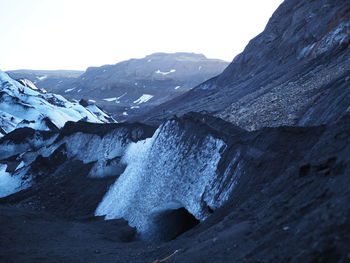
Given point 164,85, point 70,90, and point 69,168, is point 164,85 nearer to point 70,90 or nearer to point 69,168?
point 70,90

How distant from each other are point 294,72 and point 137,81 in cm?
10497

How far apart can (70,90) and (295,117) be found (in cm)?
13057

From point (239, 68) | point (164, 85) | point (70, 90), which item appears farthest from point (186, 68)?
point (239, 68)

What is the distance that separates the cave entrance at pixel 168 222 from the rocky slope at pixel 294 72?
22.3 feet

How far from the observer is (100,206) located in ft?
65.5

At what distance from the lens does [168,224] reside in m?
16.2

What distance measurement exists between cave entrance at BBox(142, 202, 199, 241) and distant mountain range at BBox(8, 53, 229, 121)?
77.7 meters

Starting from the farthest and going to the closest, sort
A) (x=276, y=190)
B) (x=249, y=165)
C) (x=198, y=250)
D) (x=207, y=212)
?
(x=207, y=212) < (x=249, y=165) < (x=276, y=190) < (x=198, y=250)

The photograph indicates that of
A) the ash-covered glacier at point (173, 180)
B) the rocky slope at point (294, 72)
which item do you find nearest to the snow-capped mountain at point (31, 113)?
the rocky slope at point (294, 72)

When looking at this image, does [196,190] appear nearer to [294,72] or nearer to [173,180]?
[173,180]

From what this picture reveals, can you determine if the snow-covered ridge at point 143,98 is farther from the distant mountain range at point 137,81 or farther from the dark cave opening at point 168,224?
the dark cave opening at point 168,224

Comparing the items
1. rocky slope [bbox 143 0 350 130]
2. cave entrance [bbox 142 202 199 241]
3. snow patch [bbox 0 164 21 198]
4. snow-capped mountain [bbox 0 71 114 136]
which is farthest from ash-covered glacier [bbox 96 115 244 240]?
snow-capped mountain [bbox 0 71 114 136]

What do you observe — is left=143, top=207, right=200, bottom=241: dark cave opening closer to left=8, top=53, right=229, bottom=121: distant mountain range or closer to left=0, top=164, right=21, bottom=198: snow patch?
left=0, top=164, right=21, bottom=198: snow patch

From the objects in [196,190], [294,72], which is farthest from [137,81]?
[196,190]
